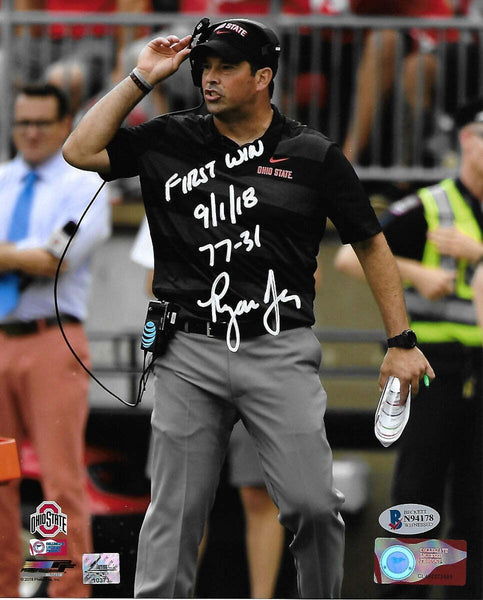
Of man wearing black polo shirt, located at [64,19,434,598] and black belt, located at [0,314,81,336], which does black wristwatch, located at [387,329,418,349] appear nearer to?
man wearing black polo shirt, located at [64,19,434,598]

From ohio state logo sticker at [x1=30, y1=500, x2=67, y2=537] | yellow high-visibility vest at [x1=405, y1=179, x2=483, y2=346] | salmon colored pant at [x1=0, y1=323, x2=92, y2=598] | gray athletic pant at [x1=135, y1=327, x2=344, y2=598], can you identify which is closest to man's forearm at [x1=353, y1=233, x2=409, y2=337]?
gray athletic pant at [x1=135, y1=327, x2=344, y2=598]

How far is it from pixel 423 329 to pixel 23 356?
5.36 ft

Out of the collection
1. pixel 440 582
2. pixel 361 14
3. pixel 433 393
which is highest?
pixel 361 14

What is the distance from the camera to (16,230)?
5562 mm

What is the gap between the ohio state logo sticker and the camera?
4.76 meters

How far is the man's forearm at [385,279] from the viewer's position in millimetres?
4188

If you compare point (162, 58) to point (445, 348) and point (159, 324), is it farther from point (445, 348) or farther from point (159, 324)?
point (445, 348)

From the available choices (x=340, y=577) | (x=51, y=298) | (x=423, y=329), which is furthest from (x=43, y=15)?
(x=340, y=577)

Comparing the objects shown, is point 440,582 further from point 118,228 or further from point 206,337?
point 118,228

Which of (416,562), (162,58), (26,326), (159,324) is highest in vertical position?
(162,58)

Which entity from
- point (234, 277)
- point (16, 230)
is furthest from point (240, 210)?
point (16, 230)

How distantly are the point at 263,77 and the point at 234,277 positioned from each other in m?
0.64

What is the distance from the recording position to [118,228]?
6965 mm
